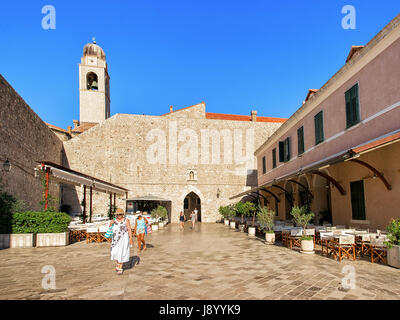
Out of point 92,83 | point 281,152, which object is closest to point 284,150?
point 281,152

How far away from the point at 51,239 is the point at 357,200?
10.2 meters

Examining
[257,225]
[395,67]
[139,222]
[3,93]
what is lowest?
[257,225]

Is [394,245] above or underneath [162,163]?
underneath

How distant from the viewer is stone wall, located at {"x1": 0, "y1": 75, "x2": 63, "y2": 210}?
13.2 m

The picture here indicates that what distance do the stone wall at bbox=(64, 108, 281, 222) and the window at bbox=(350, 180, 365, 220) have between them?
1657cm

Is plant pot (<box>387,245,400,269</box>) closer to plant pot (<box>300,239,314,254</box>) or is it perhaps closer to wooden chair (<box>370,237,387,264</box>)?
wooden chair (<box>370,237,387,264</box>)

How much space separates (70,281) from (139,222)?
11.9ft

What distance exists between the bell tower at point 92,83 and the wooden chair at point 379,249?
117 feet

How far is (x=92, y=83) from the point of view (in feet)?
122

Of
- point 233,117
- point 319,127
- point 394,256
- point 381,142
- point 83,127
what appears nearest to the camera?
point 394,256

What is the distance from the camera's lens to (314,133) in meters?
12.4

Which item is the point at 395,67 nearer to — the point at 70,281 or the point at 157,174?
the point at 70,281

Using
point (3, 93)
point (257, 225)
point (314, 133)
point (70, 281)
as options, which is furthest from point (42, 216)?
point (314, 133)

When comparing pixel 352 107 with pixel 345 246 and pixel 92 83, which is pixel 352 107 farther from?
pixel 92 83
